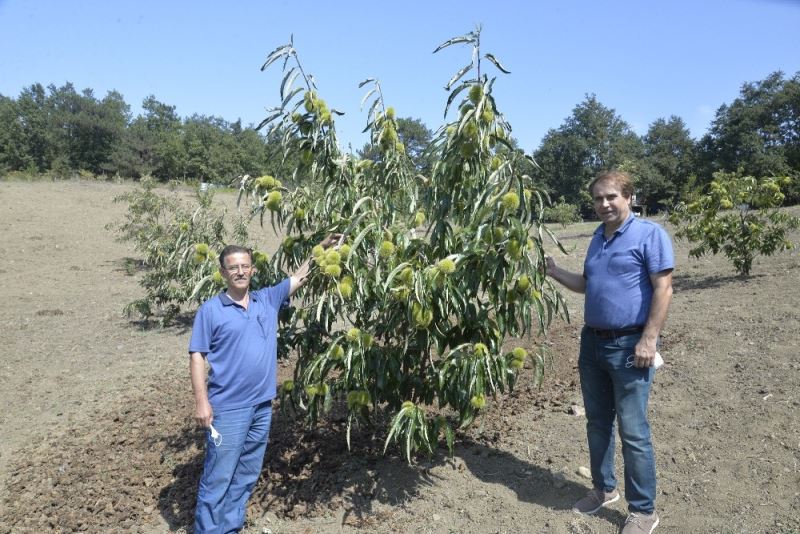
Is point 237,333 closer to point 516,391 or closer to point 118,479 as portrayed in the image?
point 118,479

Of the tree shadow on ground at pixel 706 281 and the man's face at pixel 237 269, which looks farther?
the tree shadow on ground at pixel 706 281

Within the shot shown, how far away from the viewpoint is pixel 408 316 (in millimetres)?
2396

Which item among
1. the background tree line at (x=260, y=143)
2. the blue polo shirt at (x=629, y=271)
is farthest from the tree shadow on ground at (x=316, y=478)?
the background tree line at (x=260, y=143)

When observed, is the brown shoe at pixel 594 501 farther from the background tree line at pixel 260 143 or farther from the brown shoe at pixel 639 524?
the background tree line at pixel 260 143

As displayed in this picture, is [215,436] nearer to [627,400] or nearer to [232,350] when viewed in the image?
[232,350]

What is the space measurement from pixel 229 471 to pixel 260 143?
66.2 metres

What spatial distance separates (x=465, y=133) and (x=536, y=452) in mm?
2103

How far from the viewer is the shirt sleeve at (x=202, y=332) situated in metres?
2.42

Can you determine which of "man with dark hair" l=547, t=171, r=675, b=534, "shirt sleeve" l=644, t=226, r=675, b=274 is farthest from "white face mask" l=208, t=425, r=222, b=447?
"shirt sleeve" l=644, t=226, r=675, b=274

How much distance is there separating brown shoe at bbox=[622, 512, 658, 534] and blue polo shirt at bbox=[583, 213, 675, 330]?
0.88 metres

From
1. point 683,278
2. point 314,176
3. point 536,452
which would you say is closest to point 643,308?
point 536,452

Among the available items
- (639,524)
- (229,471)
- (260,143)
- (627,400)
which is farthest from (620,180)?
(260,143)

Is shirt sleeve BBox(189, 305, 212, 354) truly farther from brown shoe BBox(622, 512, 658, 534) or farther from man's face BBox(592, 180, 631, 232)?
brown shoe BBox(622, 512, 658, 534)

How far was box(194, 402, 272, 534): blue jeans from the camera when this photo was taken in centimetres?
250
